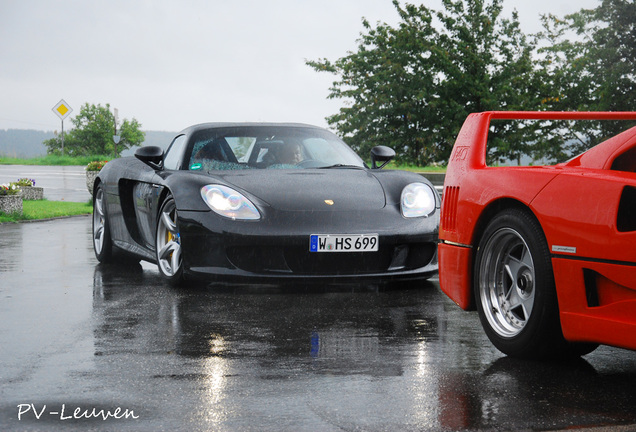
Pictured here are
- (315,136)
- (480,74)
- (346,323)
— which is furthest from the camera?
(480,74)

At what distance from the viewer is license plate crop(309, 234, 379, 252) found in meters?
6.21

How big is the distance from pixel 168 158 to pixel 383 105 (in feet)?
115

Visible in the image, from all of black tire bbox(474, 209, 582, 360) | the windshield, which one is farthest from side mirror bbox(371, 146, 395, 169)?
black tire bbox(474, 209, 582, 360)

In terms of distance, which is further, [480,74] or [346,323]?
[480,74]

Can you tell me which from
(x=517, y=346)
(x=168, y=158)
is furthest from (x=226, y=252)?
(x=517, y=346)

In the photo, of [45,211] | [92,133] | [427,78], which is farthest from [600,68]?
[92,133]

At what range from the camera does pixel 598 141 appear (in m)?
4.41

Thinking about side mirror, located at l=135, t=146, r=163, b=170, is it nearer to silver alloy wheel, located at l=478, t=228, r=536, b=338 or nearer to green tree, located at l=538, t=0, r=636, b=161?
silver alloy wheel, located at l=478, t=228, r=536, b=338

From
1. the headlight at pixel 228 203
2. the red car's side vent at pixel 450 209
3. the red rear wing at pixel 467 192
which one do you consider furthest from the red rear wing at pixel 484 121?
the headlight at pixel 228 203

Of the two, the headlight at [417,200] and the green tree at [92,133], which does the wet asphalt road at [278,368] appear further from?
the green tree at [92,133]

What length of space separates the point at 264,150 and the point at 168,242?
4.18ft

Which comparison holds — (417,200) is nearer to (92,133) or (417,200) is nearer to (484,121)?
(484,121)

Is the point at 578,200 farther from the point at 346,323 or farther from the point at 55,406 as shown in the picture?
the point at 55,406

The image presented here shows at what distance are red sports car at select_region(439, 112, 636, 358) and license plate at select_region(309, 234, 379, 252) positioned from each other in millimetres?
1249
